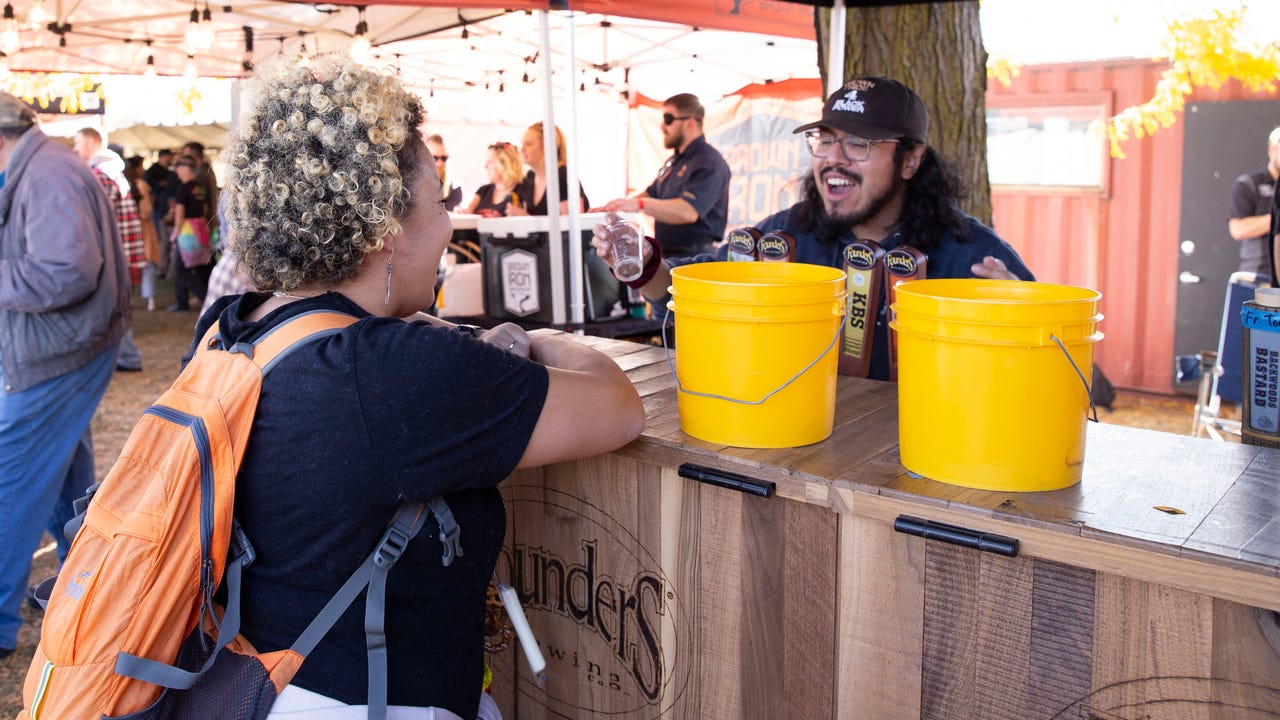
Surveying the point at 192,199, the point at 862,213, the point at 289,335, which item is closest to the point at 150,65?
the point at 192,199

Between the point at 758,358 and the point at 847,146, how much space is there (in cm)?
128

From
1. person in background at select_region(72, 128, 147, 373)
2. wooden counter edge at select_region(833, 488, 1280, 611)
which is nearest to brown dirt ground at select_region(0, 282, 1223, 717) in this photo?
person in background at select_region(72, 128, 147, 373)

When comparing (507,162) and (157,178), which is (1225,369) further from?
(157,178)

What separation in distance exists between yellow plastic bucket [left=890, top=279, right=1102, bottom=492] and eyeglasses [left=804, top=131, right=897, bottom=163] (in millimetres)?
1271

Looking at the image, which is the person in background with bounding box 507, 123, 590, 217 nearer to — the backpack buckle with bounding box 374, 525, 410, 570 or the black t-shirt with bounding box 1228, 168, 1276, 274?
the black t-shirt with bounding box 1228, 168, 1276, 274

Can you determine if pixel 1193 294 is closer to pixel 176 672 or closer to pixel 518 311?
pixel 518 311

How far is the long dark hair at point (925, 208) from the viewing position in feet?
8.87

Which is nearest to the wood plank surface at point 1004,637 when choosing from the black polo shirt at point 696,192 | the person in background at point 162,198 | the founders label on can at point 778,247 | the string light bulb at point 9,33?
the founders label on can at point 778,247

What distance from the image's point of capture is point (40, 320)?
3.44 m

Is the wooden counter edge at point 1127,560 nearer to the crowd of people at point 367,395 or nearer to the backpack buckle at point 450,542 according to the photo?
the crowd of people at point 367,395

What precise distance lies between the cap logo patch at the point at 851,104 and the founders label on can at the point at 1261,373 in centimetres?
122

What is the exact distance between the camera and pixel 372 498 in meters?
1.43

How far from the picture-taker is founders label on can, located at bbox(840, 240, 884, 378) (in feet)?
7.53

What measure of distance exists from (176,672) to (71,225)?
2540 mm
